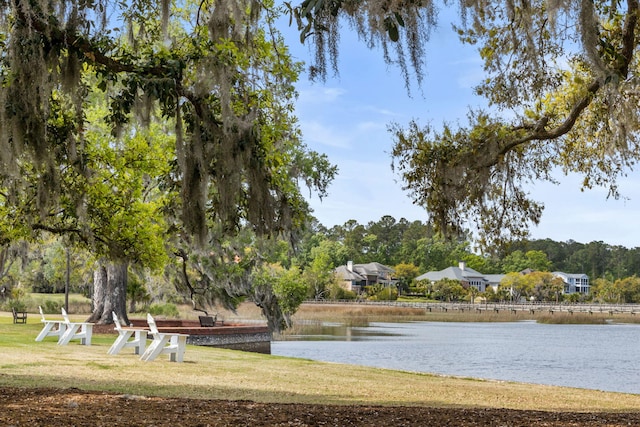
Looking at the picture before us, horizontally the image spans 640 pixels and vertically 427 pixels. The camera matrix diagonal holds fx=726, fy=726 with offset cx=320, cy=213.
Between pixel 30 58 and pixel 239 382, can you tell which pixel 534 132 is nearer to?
pixel 239 382

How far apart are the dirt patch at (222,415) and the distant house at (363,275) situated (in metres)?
99.2

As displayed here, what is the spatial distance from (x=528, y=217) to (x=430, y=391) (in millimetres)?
3003

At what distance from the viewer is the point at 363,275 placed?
111625 millimetres

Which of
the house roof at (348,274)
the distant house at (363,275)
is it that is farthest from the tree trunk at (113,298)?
the distant house at (363,275)

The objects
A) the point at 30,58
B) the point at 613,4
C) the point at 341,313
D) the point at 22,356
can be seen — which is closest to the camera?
the point at 30,58

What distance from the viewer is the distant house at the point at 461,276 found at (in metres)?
108

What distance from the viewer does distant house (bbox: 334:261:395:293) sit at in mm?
107438

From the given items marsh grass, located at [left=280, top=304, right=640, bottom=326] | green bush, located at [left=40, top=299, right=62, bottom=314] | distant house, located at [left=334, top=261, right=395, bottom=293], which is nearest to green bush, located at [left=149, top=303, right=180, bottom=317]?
green bush, located at [left=40, top=299, right=62, bottom=314]

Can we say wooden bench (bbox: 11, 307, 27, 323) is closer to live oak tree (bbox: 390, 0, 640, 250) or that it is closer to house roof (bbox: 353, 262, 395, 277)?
live oak tree (bbox: 390, 0, 640, 250)

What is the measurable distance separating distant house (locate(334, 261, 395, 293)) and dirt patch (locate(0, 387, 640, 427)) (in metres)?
99.2

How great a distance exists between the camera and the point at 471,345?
114ft

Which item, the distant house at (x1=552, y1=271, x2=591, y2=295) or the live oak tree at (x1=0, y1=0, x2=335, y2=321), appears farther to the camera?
the distant house at (x1=552, y1=271, x2=591, y2=295)

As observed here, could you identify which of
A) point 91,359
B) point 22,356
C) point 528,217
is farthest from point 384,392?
point 22,356

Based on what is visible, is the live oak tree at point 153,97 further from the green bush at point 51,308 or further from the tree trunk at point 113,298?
the green bush at point 51,308
